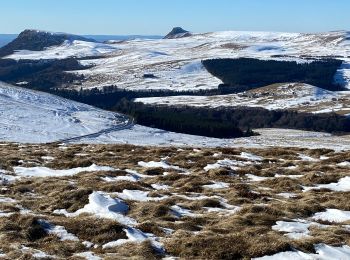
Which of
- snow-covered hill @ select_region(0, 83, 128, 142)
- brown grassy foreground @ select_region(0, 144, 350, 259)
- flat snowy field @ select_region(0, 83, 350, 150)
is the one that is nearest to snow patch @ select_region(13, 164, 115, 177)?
brown grassy foreground @ select_region(0, 144, 350, 259)

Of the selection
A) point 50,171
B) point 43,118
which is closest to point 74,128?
point 43,118

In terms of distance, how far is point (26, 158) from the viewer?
32875 millimetres

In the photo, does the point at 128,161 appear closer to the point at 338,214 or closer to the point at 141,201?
the point at 141,201

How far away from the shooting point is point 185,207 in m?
19.5

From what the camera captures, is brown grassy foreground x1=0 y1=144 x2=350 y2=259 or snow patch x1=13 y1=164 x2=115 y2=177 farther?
snow patch x1=13 y1=164 x2=115 y2=177

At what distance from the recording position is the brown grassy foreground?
14430 mm

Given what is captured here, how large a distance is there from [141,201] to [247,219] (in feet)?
15.7

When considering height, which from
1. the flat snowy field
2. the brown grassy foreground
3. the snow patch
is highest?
the brown grassy foreground

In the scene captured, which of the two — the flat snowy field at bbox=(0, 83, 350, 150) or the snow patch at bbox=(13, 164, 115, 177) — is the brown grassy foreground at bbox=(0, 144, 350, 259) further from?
the flat snowy field at bbox=(0, 83, 350, 150)

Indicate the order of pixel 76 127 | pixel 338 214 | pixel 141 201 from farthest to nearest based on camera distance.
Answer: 1. pixel 76 127
2. pixel 141 201
3. pixel 338 214

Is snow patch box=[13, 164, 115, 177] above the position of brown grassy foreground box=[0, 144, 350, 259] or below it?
below

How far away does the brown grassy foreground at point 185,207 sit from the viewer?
1443 cm

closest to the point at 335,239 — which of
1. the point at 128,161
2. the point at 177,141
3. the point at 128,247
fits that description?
the point at 128,247

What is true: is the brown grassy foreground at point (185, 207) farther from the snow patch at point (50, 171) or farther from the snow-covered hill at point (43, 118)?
the snow-covered hill at point (43, 118)
